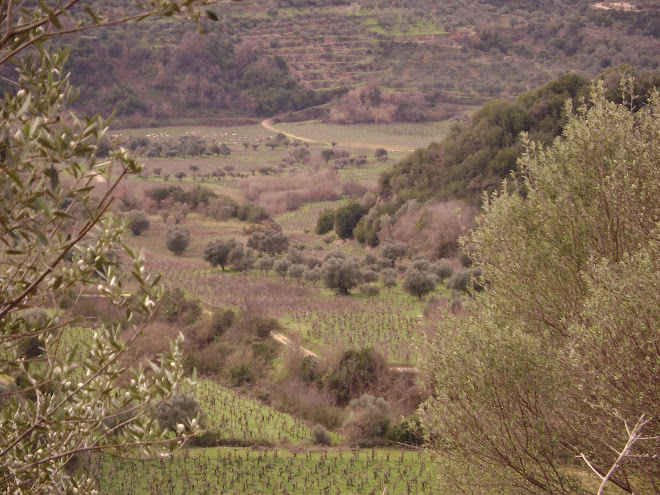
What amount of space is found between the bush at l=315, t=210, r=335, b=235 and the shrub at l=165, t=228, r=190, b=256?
1024 cm

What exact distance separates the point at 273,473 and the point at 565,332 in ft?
22.2

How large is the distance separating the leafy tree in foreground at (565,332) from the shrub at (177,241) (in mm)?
22090

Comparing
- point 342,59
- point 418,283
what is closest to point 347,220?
point 418,283

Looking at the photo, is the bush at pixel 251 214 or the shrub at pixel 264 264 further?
the bush at pixel 251 214

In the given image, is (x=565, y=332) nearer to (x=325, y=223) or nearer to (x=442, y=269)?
(x=442, y=269)

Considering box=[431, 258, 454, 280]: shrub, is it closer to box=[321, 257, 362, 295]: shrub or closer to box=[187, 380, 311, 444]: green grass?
box=[321, 257, 362, 295]: shrub

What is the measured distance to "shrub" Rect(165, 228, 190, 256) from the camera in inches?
1211

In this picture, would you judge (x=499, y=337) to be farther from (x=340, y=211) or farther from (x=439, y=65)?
(x=439, y=65)

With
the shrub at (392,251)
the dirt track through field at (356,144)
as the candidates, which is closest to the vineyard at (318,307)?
the shrub at (392,251)

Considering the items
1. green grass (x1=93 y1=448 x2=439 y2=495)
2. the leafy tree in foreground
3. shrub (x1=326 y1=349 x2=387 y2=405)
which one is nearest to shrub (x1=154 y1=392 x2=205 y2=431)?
green grass (x1=93 y1=448 x2=439 y2=495)

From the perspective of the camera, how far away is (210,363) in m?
19.5

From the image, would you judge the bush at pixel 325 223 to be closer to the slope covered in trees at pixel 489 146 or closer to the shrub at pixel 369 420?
the slope covered in trees at pixel 489 146

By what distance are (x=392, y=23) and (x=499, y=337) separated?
90926 mm

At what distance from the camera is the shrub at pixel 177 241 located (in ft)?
101
